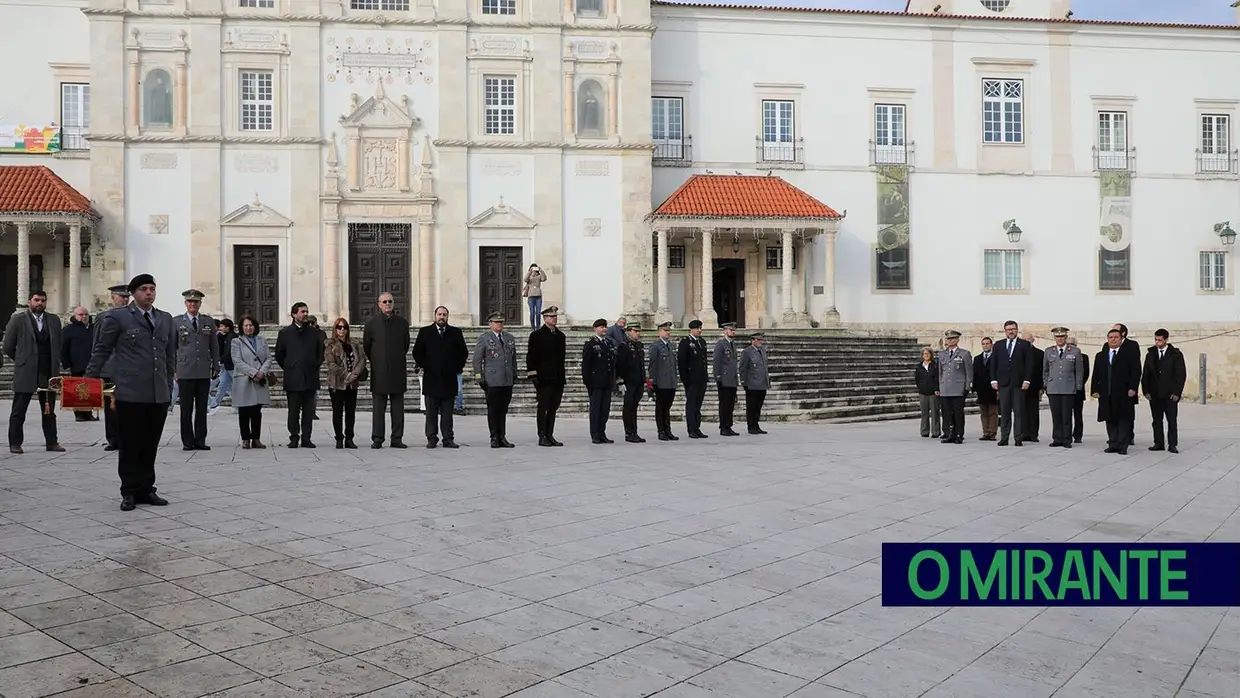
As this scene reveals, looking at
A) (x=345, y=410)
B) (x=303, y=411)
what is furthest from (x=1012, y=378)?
(x=303, y=411)

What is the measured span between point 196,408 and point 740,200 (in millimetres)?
20411

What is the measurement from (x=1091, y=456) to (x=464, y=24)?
2212 centimetres

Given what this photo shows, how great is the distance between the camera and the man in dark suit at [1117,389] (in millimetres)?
14227

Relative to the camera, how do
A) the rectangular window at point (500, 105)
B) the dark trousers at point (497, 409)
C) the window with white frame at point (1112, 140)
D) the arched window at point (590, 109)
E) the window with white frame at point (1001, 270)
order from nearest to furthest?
the dark trousers at point (497, 409) < the rectangular window at point (500, 105) < the arched window at point (590, 109) < the window with white frame at point (1001, 270) < the window with white frame at point (1112, 140)

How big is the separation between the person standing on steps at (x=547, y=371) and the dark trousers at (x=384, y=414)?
1.86m

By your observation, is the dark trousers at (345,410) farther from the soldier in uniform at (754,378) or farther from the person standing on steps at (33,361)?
the soldier in uniform at (754,378)

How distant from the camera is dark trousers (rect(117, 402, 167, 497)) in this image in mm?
7984

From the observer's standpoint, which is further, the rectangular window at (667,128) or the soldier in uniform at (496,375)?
the rectangular window at (667,128)

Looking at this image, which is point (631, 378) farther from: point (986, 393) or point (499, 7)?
point (499, 7)

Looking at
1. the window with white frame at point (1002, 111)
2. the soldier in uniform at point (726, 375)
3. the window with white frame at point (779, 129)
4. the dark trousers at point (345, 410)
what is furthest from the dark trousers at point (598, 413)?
the window with white frame at point (1002, 111)

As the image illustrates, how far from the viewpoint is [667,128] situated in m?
32.0

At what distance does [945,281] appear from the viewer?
109 ft

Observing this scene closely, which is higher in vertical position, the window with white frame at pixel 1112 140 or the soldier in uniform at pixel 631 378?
the window with white frame at pixel 1112 140

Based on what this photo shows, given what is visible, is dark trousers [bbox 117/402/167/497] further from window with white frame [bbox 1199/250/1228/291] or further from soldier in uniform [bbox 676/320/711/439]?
window with white frame [bbox 1199/250/1228/291]
